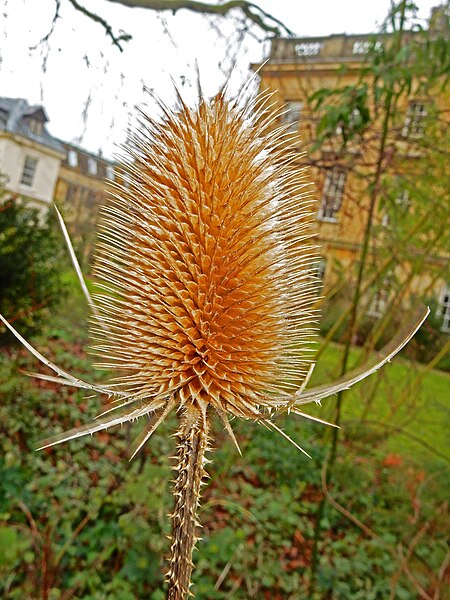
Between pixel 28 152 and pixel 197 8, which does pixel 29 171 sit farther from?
pixel 197 8

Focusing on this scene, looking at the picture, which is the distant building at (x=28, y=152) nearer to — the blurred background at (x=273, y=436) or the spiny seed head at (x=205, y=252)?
the blurred background at (x=273, y=436)

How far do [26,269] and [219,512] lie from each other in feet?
8.75

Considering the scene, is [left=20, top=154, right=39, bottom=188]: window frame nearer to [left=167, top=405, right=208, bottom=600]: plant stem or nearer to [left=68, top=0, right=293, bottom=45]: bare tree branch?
[left=68, top=0, right=293, bottom=45]: bare tree branch

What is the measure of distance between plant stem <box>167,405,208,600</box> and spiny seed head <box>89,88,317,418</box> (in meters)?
0.08

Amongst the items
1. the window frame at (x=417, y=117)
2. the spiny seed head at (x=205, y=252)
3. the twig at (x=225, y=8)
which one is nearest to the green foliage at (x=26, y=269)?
the twig at (x=225, y=8)

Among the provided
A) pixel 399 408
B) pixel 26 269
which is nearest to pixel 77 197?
pixel 26 269

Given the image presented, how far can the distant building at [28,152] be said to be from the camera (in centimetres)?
331

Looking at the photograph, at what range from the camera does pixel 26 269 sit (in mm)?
4703

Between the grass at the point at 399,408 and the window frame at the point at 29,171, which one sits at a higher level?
the window frame at the point at 29,171

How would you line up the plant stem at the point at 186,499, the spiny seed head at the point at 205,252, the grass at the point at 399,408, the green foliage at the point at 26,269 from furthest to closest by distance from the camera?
the grass at the point at 399,408
the green foliage at the point at 26,269
the spiny seed head at the point at 205,252
the plant stem at the point at 186,499

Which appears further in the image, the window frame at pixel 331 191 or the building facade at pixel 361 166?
the window frame at pixel 331 191

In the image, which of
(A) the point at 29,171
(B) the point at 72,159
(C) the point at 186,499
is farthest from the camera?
(A) the point at 29,171

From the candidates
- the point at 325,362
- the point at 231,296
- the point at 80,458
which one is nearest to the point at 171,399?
the point at 231,296

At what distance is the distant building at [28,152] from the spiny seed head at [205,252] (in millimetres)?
2684
